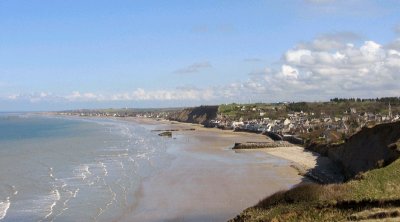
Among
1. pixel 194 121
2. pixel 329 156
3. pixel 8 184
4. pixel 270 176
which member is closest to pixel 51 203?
pixel 8 184

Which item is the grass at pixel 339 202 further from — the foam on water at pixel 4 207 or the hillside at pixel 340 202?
the foam on water at pixel 4 207

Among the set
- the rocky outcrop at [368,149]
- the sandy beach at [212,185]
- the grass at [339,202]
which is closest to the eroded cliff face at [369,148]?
the rocky outcrop at [368,149]

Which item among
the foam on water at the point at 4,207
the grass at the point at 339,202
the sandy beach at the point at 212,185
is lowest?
the foam on water at the point at 4,207

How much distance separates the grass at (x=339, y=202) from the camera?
18.2 m

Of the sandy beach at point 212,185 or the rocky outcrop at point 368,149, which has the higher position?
the rocky outcrop at point 368,149

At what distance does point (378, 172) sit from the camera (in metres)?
25.0

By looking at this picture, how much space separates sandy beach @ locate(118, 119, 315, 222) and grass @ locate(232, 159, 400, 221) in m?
5.86

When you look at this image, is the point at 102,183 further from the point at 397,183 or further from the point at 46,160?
the point at 397,183

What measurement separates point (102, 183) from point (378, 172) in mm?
23064

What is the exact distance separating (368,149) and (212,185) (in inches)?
547

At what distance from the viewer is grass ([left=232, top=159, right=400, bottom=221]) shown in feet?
59.9

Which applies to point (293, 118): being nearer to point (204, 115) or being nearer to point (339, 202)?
point (204, 115)

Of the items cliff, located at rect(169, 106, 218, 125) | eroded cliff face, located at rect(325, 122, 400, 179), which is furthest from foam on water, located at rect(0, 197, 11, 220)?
cliff, located at rect(169, 106, 218, 125)

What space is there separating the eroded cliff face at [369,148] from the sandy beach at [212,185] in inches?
172
